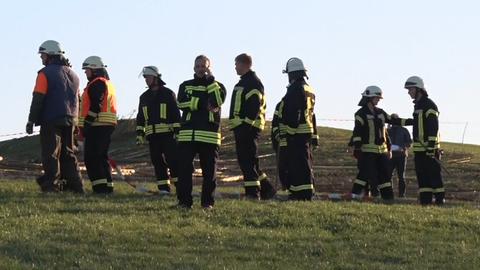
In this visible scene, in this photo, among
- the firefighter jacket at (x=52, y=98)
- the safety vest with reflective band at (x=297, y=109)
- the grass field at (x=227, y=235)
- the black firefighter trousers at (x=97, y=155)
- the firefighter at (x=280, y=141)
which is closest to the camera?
the grass field at (x=227, y=235)

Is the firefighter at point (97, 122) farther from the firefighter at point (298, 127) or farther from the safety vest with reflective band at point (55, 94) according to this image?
the firefighter at point (298, 127)

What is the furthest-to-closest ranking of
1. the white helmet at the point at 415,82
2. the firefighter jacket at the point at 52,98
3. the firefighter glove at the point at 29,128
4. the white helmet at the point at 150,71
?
the white helmet at the point at 415,82 < the white helmet at the point at 150,71 < the firefighter jacket at the point at 52,98 < the firefighter glove at the point at 29,128

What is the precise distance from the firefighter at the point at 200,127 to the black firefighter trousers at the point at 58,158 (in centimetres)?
244

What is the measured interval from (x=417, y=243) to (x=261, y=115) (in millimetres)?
4421

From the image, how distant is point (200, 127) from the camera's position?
12594mm

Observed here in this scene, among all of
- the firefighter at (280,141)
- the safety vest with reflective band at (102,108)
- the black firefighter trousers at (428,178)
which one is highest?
the safety vest with reflective band at (102,108)

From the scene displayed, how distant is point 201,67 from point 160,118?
2895 mm

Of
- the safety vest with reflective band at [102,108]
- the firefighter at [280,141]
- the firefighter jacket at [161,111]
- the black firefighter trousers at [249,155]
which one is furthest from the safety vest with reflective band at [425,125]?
the safety vest with reflective band at [102,108]

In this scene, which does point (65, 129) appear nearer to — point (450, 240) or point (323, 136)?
point (450, 240)

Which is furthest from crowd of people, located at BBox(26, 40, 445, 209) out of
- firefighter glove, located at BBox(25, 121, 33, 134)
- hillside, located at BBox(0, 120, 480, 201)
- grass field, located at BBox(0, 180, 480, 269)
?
hillside, located at BBox(0, 120, 480, 201)

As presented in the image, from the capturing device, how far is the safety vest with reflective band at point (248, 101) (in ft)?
47.6

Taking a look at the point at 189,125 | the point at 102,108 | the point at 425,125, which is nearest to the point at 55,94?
the point at 102,108

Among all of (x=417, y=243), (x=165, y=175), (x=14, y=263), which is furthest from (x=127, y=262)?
(x=165, y=175)

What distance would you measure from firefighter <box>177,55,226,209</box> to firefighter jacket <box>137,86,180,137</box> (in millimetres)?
2546
